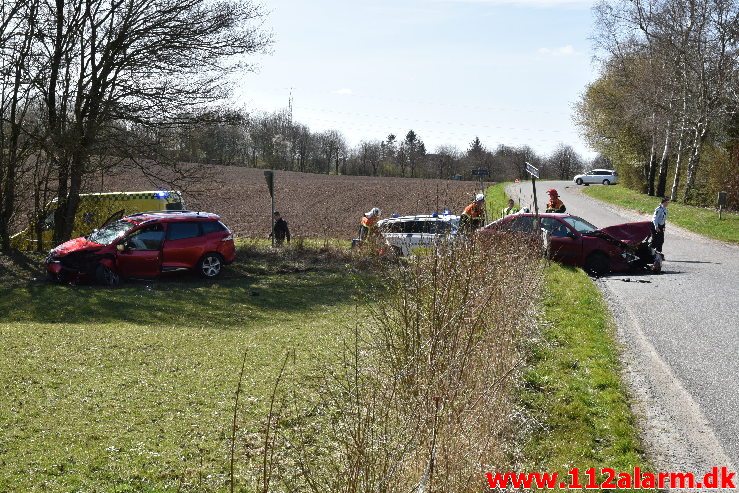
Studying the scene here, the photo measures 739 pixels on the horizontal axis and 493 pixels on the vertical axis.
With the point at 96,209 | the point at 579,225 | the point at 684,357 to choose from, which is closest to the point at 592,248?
the point at 579,225

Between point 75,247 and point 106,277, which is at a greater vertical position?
point 75,247

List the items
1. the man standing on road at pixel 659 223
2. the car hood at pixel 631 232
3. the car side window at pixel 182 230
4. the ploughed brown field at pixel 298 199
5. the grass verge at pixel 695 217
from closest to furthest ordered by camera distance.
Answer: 1. the car side window at pixel 182 230
2. the car hood at pixel 631 232
3. the man standing on road at pixel 659 223
4. the grass verge at pixel 695 217
5. the ploughed brown field at pixel 298 199

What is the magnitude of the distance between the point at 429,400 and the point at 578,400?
274 centimetres

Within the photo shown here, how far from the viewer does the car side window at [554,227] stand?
1814 cm

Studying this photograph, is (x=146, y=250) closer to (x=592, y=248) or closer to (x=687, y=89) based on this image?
(x=592, y=248)

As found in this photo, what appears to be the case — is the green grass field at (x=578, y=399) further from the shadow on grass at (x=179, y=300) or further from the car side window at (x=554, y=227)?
the car side window at (x=554, y=227)

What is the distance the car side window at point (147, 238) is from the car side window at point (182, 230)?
219 mm

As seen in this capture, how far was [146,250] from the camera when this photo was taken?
17.9 m

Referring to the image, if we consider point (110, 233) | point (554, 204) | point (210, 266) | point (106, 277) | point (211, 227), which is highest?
point (554, 204)

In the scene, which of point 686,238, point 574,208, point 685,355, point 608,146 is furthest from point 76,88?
point 608,146

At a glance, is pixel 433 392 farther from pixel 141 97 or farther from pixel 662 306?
pixel 141 97

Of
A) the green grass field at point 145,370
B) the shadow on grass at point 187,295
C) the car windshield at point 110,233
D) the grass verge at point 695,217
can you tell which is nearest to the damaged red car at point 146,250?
the car windshield at point 110,233

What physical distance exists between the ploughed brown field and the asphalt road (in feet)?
41.6

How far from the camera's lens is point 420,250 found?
29.6ft
